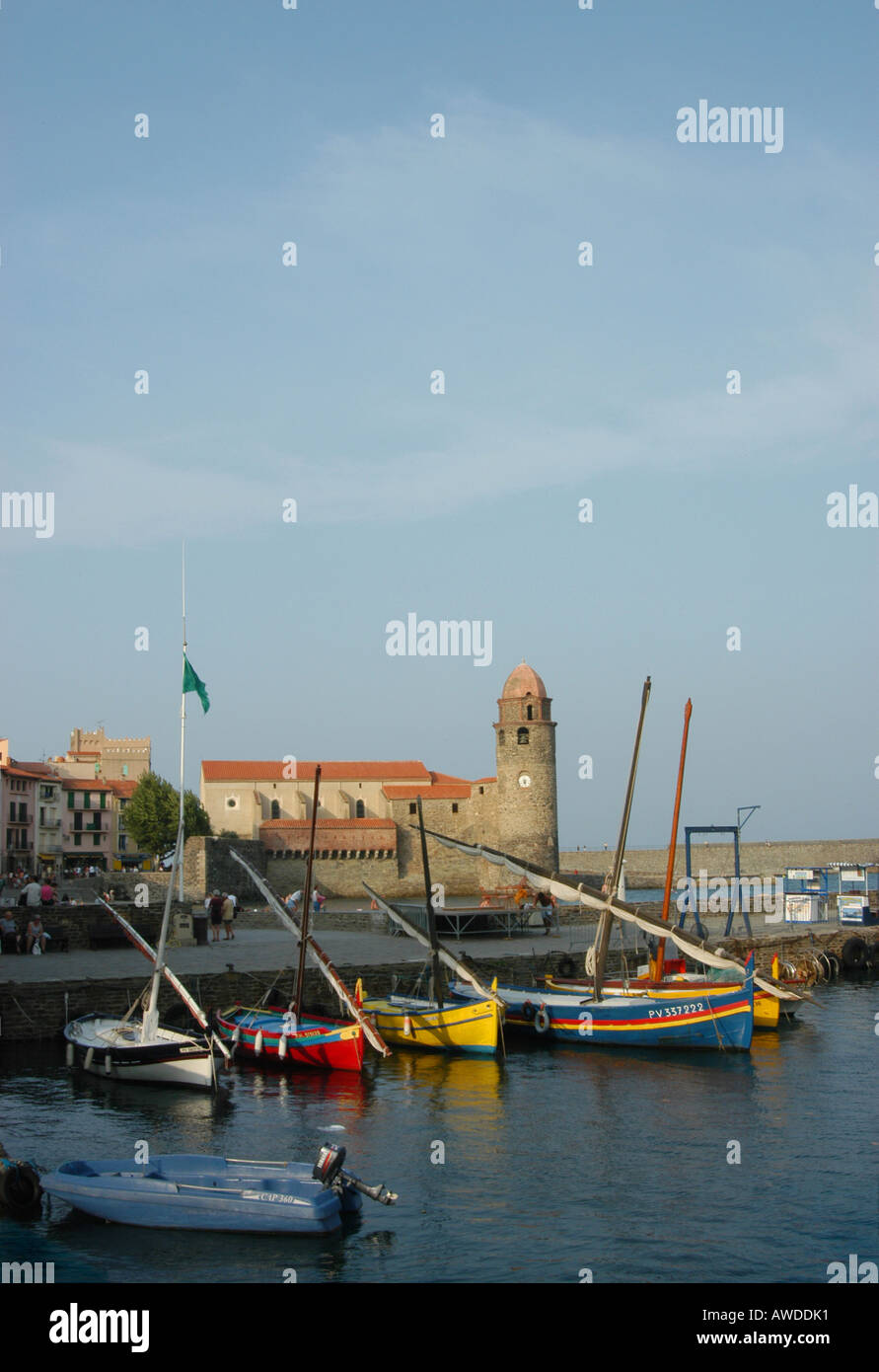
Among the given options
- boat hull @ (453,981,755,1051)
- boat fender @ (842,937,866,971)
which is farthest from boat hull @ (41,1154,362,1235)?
boat fender @ (842,937,866,971)

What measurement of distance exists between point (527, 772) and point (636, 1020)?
49.4 m

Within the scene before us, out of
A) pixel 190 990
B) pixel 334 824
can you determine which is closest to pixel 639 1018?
pixel 190 990

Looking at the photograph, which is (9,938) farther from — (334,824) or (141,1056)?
(334,824)

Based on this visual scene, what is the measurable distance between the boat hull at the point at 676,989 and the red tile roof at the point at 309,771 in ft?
222

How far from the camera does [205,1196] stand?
49.5 feet

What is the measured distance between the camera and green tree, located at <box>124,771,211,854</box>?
88625 millimetres

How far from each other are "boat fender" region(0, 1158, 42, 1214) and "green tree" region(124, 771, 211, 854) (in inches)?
2852

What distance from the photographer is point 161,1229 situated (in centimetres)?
1530

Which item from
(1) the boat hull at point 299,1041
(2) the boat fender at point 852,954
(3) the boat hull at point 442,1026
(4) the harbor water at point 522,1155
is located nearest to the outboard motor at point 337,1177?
(4) the harbor water at point 522,1155

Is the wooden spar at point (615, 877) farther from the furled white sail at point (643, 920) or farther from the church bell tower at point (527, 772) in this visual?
the church bell tower at point (527, 772)

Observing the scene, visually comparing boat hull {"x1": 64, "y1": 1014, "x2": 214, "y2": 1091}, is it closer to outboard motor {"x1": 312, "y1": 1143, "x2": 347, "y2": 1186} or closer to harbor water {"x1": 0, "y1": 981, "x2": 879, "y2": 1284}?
harbor water {"x1": 0, "y1": 981, "x2": 879, "y2": 1284}

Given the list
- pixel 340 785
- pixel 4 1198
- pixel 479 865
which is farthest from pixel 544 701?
pixel 4 1198
